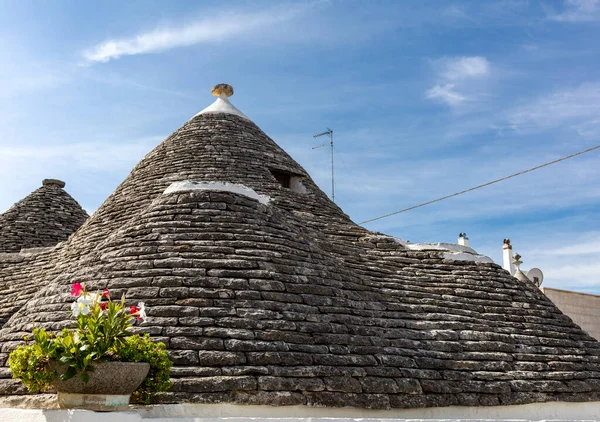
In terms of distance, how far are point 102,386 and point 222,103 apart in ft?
33.7

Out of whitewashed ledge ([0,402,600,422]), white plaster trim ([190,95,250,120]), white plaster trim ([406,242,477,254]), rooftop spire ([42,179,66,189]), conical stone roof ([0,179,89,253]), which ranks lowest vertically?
whitewashed ledge ([0,402,600,422])

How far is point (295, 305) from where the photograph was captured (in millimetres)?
8109

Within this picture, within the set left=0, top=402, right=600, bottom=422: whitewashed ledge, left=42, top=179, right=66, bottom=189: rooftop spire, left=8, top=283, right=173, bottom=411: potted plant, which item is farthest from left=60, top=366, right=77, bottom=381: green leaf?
left=42, top=179, right=66, bottom=189: rooftop spire

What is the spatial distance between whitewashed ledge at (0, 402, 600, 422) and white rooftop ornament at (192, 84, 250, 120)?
873 centimetres

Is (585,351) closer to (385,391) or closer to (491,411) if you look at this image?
(491,411)

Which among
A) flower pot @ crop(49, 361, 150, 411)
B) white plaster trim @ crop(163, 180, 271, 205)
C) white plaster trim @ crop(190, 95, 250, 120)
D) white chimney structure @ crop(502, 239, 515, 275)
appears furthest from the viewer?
white chimney structure @ crop(502, 239, 515, 275)

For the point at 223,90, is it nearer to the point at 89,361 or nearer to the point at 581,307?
the point at 89,361

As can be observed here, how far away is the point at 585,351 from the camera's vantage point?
11164 mm

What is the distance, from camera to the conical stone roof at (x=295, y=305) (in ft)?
24.1

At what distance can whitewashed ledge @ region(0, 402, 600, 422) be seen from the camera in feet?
18.8

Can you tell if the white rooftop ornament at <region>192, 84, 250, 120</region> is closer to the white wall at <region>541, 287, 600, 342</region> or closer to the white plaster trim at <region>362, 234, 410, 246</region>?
the white plaster trim at <region>362, 234, 410, 246</region>

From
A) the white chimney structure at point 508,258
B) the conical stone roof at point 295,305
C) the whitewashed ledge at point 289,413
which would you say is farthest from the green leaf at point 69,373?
the white chimney structure at point 508,258

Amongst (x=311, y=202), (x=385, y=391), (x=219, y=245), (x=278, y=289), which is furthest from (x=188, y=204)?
(x=311, y=202)

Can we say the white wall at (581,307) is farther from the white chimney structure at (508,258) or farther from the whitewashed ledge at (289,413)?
the whitewashed ledge at (289,413)
